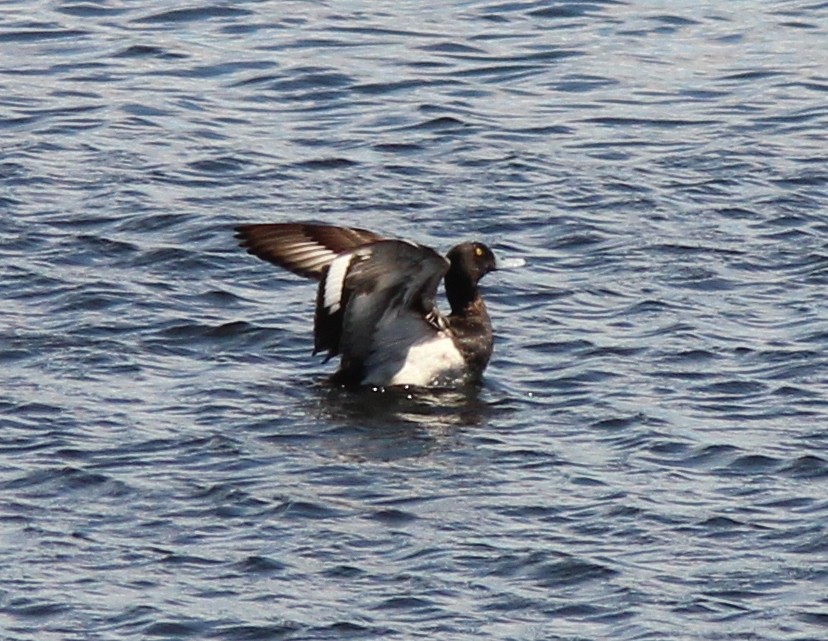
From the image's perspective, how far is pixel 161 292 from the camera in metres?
11.9

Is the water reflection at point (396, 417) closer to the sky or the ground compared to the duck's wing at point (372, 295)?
closer to the ground

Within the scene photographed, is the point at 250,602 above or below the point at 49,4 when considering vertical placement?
below

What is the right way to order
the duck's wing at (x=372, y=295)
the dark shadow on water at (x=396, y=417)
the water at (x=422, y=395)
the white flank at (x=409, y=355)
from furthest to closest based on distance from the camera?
1. the white flank at (x=409, y=355)
2. the duck's wing at (x=372, y=295)
3. the dark shadow on water at (x=396, y=417)
4. the water at (x=422, y=395)

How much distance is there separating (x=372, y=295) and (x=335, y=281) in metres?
0.28

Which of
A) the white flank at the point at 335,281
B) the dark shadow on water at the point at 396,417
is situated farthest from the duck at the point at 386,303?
the dark shadow on water at the point at 396,417

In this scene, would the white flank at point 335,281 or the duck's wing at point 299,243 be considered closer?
the white flank at point 335,281

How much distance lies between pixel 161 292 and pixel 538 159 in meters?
3.27

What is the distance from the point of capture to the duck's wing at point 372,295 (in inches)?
410

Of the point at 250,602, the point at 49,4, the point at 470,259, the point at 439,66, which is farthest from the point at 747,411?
the point at 49,4

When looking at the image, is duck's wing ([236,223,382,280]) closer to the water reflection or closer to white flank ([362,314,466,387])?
white flank ([362,314,466,387])

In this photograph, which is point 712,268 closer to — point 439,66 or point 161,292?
point 161,292

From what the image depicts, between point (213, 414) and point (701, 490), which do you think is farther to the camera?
point (213, 414)

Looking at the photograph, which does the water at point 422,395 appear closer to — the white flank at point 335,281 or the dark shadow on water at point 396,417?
the dark shadow on water at point 396,417

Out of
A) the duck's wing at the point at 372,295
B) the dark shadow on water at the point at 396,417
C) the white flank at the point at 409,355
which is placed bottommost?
the dark shadow on water at the point at 396,417
